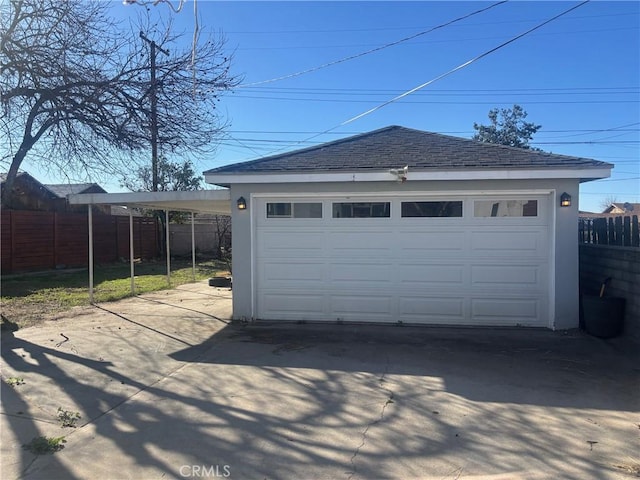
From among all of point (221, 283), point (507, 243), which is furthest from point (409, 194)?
point (221, 283)

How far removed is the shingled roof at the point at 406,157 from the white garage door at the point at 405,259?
0.64m

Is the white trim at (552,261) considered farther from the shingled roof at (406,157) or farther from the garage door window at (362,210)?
the garage door window at (362,210)

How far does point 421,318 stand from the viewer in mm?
8398

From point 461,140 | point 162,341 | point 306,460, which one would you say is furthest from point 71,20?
point 306,460

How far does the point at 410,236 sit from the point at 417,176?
1.10 meters

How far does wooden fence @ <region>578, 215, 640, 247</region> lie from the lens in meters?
7.16

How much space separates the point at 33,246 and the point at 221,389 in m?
15.3

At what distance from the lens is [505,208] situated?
8.18 m

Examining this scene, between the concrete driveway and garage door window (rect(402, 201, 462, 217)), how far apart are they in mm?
2055

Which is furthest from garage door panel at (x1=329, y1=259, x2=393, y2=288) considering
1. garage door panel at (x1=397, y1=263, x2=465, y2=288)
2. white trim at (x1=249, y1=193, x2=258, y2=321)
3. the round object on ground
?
the round object on ground

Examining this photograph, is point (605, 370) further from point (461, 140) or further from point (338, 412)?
point (461, 140)

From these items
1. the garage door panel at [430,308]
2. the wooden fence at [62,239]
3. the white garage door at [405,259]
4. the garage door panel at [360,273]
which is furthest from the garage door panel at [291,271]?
the wooden fence at [62,239]

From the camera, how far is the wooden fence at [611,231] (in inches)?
282
